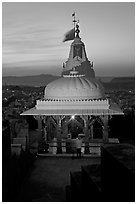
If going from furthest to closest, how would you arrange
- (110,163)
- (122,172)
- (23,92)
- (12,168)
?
(23,92), (12,168), (110,163), (122,172)

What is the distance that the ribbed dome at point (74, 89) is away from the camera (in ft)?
36.1

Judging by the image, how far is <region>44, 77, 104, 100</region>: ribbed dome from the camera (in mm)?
11000

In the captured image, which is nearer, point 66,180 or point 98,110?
point 66,180

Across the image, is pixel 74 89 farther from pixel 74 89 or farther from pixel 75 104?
pixel 75 104

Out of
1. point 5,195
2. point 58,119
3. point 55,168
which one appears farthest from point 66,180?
point 58,119

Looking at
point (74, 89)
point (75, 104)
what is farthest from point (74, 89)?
point (75, 104)

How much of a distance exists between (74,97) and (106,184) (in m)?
6.78

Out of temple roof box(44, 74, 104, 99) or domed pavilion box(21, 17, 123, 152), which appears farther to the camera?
temple roof box(44, 74, 104, 99)

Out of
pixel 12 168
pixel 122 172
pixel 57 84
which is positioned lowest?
pixel 12 168

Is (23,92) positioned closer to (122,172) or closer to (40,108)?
(40,108)

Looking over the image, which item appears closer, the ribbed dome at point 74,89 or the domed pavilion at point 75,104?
the domed pavilion at point 75,104

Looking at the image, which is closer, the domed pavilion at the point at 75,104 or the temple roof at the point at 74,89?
the domed pavilion at the point at 75,104

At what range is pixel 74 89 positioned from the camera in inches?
432

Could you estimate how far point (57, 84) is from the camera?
11.3m
